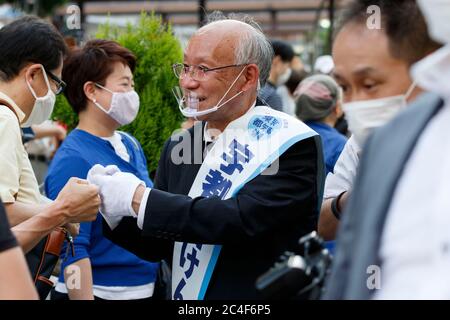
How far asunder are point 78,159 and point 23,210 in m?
0.83

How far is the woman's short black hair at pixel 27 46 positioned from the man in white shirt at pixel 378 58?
1.53 metres

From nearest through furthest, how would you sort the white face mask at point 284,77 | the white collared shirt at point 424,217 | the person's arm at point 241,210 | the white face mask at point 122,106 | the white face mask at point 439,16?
the white collared shirt at point 424,217, the white face mask at point 439,16, the person's arm at point 241,210, the white face mask at point 122,106, the white face mask at point 284,77

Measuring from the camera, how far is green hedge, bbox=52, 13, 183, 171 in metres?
4.93

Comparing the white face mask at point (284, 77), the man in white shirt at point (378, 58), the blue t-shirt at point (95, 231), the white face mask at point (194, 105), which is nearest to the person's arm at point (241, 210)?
the white face mask at point (194, 105)

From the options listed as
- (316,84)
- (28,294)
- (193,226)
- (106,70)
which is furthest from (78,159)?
(316,84)

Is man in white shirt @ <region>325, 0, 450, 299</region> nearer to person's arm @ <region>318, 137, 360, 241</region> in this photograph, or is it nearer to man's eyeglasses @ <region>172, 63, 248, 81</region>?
man's eyeglasses @ <region>172, 63, 248, 81</region>

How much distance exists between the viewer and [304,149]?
10.0 feet

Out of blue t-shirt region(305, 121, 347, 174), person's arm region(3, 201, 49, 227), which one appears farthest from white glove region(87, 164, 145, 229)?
blue t-shirt region(305, 121, 347, 174)

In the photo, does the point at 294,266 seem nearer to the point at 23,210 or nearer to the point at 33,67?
the point at 23,210

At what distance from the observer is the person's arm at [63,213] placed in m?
3.10

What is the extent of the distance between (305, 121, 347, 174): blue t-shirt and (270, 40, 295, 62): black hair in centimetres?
340

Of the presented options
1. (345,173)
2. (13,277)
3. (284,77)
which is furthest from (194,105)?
(284,77)

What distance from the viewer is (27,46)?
3.53 m

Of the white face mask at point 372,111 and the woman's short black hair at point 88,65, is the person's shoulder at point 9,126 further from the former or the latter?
the white face mask at point 372,111
